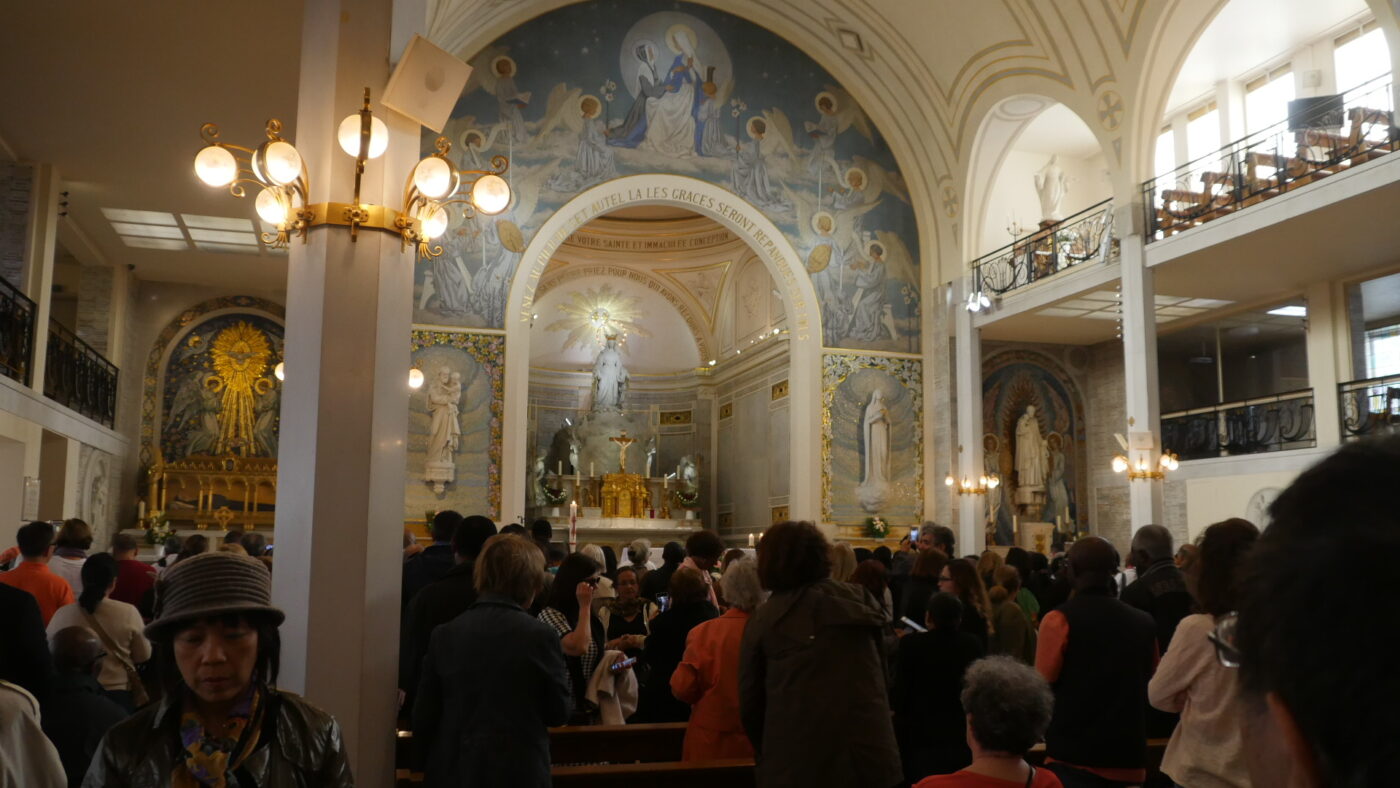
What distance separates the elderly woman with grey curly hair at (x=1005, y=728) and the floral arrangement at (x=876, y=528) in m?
15.3

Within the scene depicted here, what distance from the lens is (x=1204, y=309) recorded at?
57.9ft

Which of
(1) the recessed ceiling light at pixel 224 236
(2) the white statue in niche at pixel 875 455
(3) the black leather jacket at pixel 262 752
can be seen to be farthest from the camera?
(2) the white statue in niche at pixel 875 455

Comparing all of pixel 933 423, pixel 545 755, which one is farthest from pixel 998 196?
pixel 545 755

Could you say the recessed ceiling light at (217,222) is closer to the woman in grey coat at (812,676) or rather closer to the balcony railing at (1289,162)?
the balcony railing at (1289,162)

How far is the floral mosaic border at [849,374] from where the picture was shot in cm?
1834

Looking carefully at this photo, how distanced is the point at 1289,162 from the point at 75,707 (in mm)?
13250

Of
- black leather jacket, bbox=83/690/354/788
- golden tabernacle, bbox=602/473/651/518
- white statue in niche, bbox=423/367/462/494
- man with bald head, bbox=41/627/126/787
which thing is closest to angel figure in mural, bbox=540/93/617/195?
white statue in niche, bbox=423/367/462/494

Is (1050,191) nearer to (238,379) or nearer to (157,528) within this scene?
(238,379)

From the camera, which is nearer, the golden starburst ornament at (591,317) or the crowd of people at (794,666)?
the crowd of people at (794,666)

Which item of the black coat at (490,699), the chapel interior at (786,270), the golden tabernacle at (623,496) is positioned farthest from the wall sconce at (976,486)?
the black coat at (490,699)

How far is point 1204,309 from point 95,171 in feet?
51.1

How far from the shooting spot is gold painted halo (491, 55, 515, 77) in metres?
17.7

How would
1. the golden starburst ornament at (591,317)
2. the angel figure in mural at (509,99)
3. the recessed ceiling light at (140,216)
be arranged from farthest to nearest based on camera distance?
1. the golden starburst ornament at (591,317)
2. the angel figure in mural at (509,99)
3. the recessed ceiling light at (140,216)

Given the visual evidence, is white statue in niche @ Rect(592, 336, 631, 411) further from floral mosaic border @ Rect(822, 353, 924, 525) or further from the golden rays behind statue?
the golden rays behind statue
